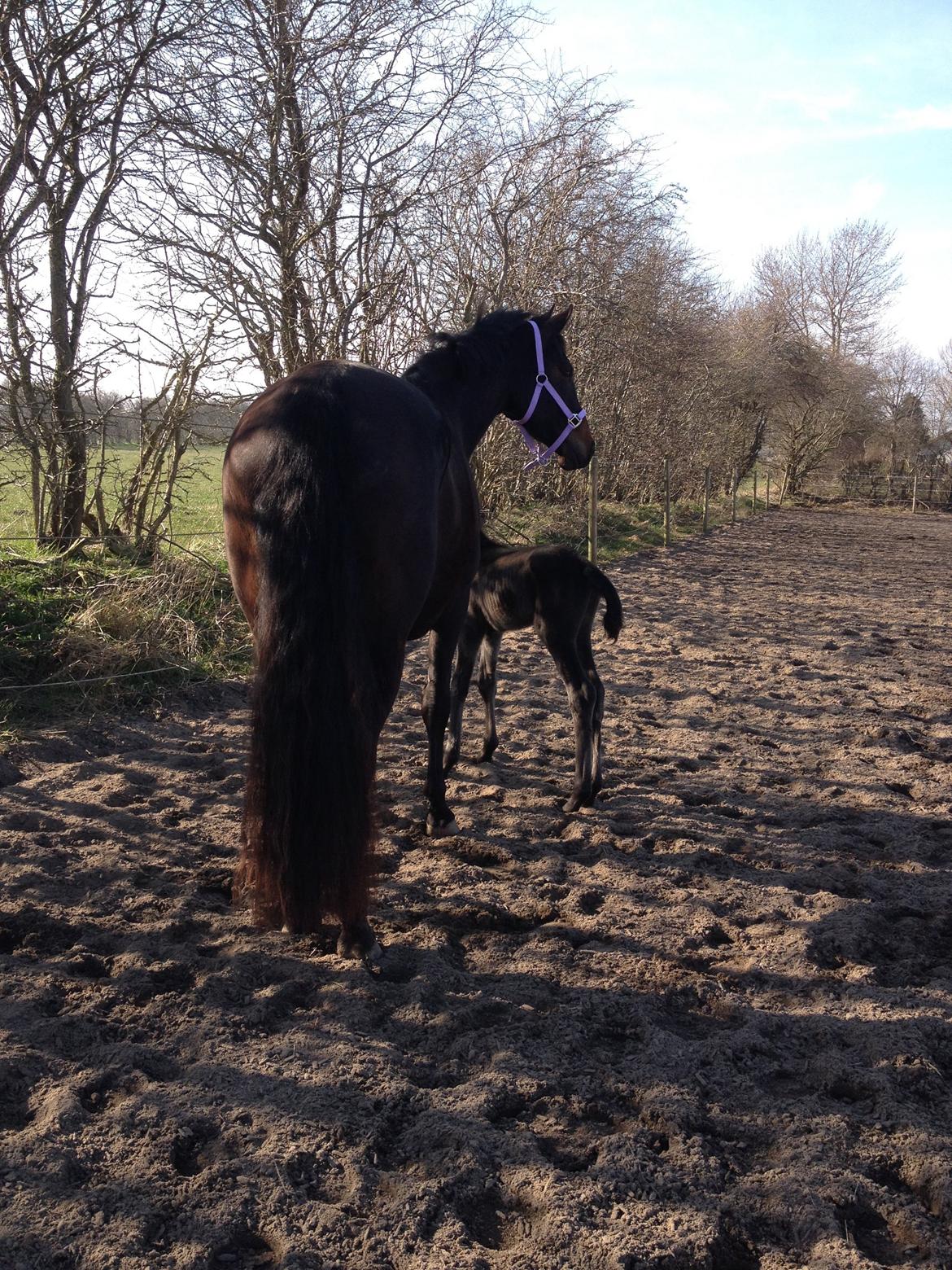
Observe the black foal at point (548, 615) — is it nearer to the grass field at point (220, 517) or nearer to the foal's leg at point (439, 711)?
the foal's leg at point (439, 711)

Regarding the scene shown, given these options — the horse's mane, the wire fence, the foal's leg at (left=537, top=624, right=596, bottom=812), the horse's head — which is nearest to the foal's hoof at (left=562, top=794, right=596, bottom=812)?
the foal's leg at (left=537, top=624, right=596, bottom=812)

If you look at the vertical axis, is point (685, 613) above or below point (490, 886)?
above

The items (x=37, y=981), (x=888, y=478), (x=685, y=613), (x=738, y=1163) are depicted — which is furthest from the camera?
(x=888, y=478)

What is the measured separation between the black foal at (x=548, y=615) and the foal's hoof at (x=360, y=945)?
1806mm

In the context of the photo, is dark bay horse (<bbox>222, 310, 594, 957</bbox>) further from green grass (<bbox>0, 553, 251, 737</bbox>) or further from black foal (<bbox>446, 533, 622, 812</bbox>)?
green grass (<bbox>0, 553, 251, 737</bbox>)

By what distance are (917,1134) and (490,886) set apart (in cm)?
177

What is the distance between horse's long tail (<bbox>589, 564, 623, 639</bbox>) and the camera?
496 centimetres

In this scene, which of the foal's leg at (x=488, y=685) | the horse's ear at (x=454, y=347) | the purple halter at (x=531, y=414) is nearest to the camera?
the horse's ear at (x=454, y=347)

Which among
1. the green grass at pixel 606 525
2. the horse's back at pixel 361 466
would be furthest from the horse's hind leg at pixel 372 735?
the green grass at pixel 606 525

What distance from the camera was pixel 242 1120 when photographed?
7.39ft

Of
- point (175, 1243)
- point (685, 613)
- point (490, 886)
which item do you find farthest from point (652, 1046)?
point (685, 613)

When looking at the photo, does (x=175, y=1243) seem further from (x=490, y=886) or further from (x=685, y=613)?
(x=685, y=613)

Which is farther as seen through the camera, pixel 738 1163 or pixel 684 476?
pixel 684 476

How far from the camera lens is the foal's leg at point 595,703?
467 cm
